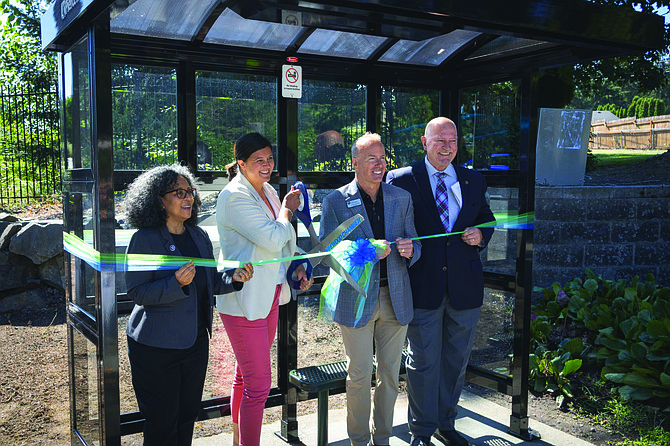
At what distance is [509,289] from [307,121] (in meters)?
2.05

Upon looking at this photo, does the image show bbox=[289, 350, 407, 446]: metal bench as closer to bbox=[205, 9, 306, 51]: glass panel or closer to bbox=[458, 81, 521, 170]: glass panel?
bbox=[458, 81, 521, 170]: glass panel

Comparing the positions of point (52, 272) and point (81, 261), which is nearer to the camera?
point (81, 261)

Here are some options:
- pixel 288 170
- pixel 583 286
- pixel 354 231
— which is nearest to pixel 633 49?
pixel 354 231

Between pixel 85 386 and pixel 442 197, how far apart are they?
2568 millimetres

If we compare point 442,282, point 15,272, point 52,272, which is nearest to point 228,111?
point 442,282

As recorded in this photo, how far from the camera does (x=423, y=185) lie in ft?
12.7

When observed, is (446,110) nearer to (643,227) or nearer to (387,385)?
(387,385)

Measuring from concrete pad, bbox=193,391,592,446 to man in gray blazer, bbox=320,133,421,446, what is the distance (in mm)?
605

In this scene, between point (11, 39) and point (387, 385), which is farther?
point (11, 39)

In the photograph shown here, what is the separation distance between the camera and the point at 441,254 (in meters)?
3.79

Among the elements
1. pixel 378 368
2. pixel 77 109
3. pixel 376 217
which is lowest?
pixel 378 368

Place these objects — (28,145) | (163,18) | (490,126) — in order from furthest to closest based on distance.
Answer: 1. (28,145)
2. (490,126)
3. (163,18)

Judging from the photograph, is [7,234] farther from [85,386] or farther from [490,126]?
[490,126]

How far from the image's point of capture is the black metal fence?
8641 millimetres
